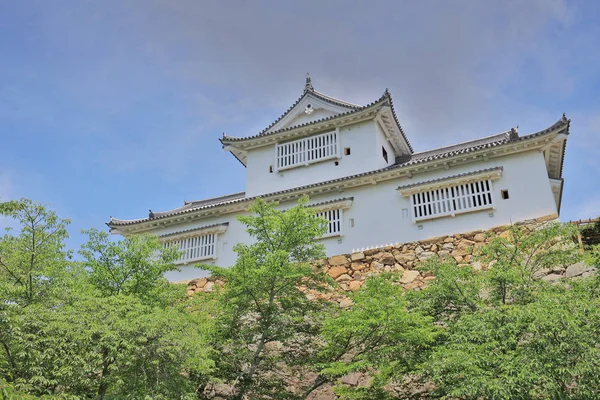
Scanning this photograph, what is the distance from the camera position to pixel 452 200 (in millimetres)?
17531

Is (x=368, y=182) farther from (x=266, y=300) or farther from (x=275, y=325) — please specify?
(x=275, y=325)

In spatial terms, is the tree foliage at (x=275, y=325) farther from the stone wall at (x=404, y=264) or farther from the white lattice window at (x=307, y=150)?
the white lattice window at (x=307, y=150)

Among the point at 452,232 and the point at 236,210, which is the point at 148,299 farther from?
the point at 452,232

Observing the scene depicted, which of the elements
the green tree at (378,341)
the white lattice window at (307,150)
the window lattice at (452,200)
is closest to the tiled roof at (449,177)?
the window lattice at (452,200)

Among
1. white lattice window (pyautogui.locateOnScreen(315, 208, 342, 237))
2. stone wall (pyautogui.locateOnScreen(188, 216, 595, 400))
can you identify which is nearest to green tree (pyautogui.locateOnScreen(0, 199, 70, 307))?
stone wall (pyautogui.locateOnScreen(188, 216, 595, 400))

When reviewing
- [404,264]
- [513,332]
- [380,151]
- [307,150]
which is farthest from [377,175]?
[513,332]

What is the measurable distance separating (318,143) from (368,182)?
10.4 ft

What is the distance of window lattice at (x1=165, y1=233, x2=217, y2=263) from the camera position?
2041 centimetres

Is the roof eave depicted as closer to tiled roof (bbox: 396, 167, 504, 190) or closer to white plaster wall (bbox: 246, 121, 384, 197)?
tiled roof (bbox: 396, 167, 504, 190)

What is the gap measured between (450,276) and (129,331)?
7.02 m

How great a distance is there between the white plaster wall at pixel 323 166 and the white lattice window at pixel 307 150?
21 cm

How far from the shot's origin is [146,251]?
46.7 feet

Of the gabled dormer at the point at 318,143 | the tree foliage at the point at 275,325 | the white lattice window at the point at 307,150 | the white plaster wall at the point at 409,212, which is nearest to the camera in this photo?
the tree foliage at the point at 275,325

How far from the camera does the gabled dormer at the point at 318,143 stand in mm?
20281
